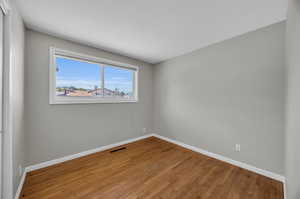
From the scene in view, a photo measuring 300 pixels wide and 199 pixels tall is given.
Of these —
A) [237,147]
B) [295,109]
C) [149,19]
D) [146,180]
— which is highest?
[149,19]

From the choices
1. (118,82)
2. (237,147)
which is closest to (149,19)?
(118,82)

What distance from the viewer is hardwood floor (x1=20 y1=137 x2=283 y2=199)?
1.48 meters

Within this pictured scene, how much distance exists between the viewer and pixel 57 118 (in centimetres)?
210

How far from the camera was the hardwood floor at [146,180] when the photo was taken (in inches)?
58.3

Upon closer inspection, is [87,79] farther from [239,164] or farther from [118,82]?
[239,164]

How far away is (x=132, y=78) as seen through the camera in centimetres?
334

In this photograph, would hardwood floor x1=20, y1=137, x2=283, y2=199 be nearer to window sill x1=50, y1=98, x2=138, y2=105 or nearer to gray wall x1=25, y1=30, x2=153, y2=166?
gray wall x1=25, y1=30, x2=153, y2=166

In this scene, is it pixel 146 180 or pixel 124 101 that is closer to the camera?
pixel 146 180

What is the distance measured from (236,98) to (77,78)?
314 centimetres

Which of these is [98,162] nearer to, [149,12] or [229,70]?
[149,12]

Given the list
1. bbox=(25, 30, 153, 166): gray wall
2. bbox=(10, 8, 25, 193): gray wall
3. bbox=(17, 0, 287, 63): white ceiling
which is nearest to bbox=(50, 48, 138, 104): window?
bbox=(25, 30, 153, 166): gray wall

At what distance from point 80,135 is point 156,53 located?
252cm

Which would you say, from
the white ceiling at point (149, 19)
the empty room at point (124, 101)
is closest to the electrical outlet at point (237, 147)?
the empty room at point (124, 101)

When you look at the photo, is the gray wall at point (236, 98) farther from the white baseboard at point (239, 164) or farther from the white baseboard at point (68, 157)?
the white baseboard at point (68, 157)
